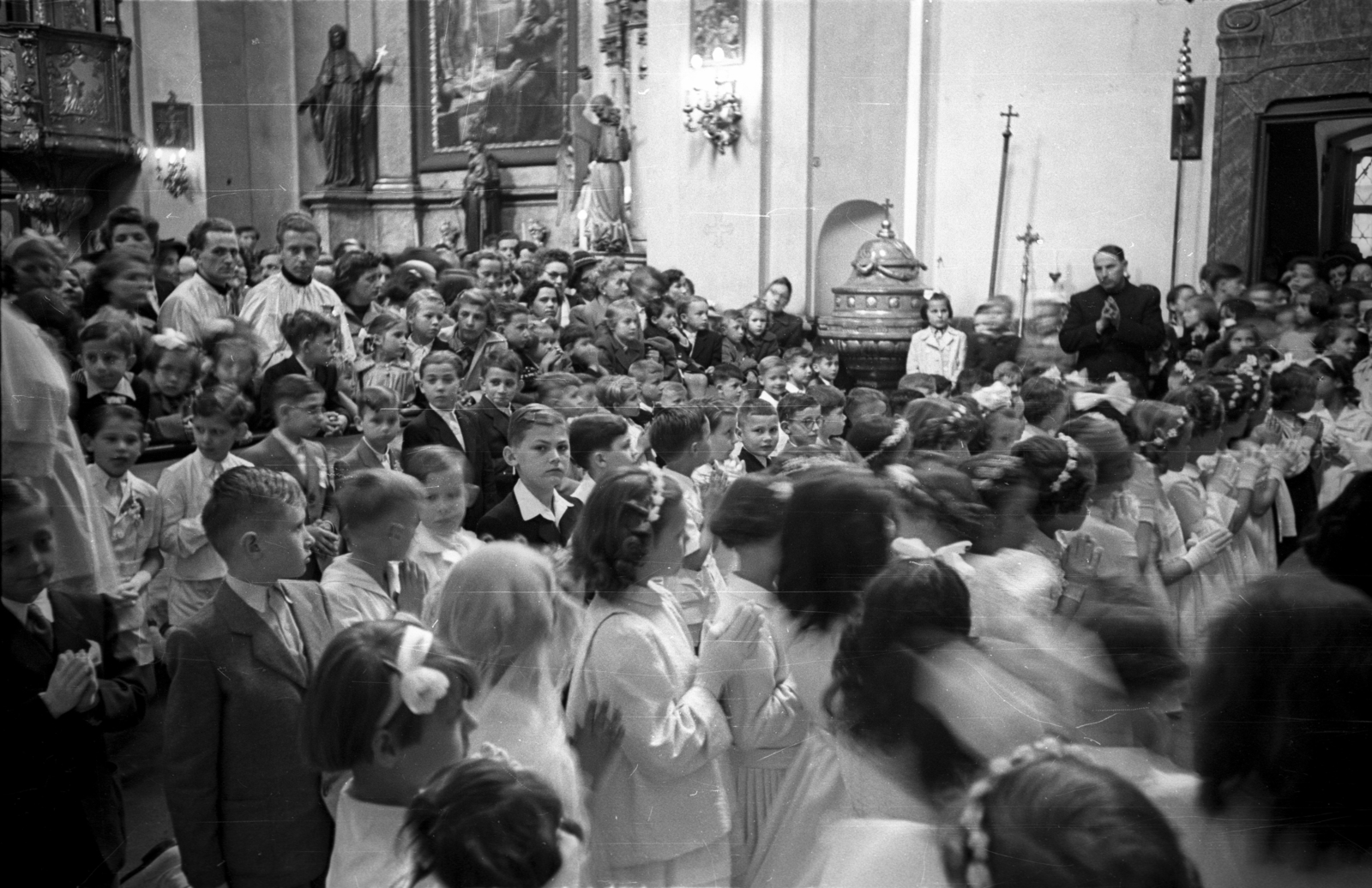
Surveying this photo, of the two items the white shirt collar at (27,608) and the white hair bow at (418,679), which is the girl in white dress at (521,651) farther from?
the white shirt collar at (27,608)

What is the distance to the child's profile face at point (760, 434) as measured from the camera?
1170mm

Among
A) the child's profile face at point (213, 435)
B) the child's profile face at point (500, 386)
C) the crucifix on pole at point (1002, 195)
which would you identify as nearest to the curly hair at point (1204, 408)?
the crucifix on pole at point (1002, 195)

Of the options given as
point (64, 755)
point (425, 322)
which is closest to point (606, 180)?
point (425, 322)

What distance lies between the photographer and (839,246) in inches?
41.8

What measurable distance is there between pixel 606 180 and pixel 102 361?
460mm

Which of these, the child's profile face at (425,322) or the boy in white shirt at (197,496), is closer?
the boy in white shirt at (197,496)

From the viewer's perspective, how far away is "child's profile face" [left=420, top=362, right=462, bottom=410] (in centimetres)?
115

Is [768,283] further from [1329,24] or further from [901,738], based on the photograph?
[1329,24]

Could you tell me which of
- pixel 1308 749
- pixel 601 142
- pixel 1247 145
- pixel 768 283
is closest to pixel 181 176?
pixel 601 142

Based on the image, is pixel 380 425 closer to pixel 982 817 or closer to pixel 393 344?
pixel 393 344

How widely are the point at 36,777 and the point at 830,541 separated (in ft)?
2.28

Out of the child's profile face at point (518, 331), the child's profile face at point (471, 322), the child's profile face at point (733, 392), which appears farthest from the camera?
the child's profile face at point (518, 331)

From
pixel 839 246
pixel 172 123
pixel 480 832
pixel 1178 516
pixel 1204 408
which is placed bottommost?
pixel 480 832

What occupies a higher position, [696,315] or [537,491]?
[696,315]
